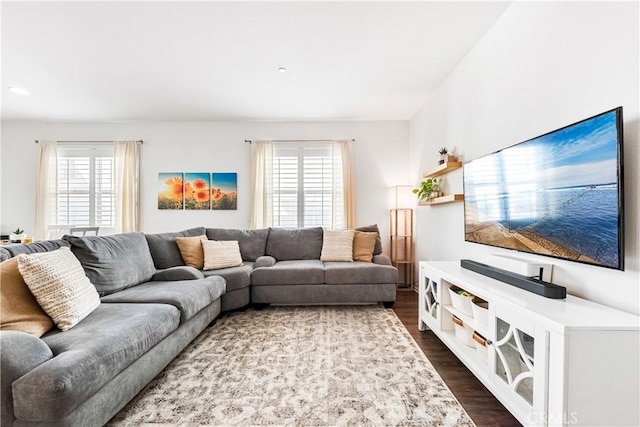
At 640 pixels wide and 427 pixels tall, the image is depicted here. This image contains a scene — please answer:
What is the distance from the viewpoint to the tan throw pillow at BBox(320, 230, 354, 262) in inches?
149

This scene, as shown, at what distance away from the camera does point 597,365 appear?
1131 millimetres

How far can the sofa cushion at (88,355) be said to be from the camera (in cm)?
112

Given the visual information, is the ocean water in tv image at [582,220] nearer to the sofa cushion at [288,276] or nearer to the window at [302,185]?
the sofa cushion at [288,276]

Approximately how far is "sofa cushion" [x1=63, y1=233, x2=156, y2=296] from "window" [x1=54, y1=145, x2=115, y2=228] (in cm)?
255

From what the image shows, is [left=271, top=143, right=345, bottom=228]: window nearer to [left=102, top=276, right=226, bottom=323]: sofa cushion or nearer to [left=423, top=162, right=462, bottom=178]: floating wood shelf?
[left=423, top=162, right=462, bottom=178]: floating wood shelf

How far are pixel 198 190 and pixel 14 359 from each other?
3.78 m

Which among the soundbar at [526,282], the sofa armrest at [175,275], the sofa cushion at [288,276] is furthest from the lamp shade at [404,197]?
the sofa armrest at [175,275]

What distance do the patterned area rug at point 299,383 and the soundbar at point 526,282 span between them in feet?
2.45

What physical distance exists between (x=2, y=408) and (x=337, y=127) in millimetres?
4447

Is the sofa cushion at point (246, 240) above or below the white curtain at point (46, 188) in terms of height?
below

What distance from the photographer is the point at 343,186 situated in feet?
15.3

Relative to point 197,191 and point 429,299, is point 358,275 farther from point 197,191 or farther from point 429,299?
point 197,191

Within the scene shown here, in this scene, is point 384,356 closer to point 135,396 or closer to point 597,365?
point 597,365

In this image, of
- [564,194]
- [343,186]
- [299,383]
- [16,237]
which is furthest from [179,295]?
[16,237]
